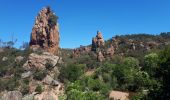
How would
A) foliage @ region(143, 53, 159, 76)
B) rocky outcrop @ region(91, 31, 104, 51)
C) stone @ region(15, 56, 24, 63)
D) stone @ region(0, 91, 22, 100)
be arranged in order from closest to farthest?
foliage @ region(143, 53, 159, 76), stone @ region(0, 91, 22, 100), stone @ region(15, 56, 24, 63), rocky outcrop @ region(91, 31, 104, 51)

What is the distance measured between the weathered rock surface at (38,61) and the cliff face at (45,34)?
7.34m

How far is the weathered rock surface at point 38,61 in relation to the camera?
437ft

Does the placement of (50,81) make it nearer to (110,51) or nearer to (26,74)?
(26,74)

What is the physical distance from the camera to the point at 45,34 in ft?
472

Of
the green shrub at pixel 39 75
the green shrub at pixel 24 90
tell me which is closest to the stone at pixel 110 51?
the green shrub at pixel 39 75

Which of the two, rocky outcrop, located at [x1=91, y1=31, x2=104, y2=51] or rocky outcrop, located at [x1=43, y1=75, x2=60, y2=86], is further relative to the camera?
rocky outcrop, located at [x1=91, y1=31, x2=104, y2=51]

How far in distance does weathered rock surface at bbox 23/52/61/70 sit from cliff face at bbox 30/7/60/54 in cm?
734

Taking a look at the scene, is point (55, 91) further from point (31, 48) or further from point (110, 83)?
point (31, 48)

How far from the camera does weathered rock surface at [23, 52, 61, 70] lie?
437 ft

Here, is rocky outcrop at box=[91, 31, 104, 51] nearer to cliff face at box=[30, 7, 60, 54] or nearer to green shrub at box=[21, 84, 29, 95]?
cliff face at box=[30, 7, 60, 54]

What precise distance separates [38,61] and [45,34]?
1388 cm

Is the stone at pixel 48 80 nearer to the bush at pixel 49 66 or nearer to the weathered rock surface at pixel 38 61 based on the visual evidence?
the weathered rock surface at pixel 38 61

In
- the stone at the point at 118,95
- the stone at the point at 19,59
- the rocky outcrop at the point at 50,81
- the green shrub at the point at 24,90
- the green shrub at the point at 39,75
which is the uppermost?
the stone at the point at 19,59

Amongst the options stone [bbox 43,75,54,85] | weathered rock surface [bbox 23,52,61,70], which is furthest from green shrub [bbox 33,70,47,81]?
weathered rock surface [bbox 23,52,61,70]
